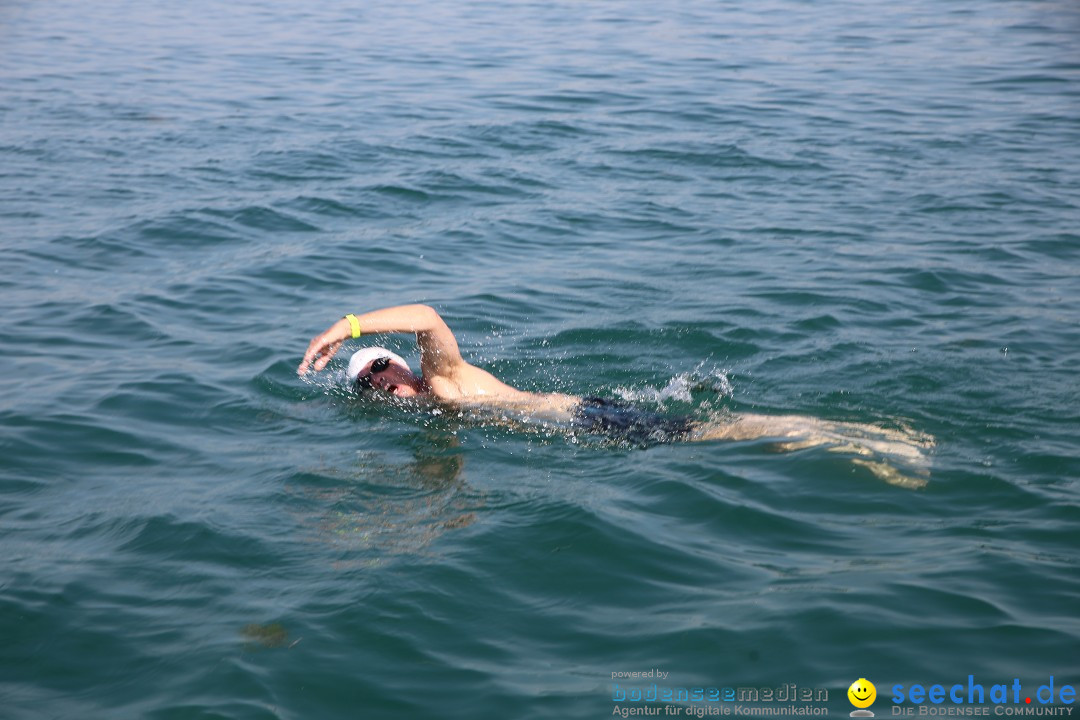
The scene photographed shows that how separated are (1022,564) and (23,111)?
1635 cm

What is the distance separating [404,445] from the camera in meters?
7.52

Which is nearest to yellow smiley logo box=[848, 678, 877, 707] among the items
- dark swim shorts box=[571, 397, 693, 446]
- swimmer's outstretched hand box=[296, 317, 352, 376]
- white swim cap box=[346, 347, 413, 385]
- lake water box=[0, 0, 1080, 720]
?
lake water box=[0, 0, 1080, 720]

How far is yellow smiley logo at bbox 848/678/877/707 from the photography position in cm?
467

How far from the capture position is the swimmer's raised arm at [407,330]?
643cm

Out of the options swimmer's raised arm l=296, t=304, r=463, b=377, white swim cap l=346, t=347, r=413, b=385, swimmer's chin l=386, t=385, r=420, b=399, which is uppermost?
swimmer's raised arm l=296, t=304, r=463, b=377

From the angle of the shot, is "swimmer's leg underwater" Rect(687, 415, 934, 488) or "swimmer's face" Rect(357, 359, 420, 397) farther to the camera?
"swimmer's face" Rect(357, 359, 420, 397)

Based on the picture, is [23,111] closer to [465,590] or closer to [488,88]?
[488,88]

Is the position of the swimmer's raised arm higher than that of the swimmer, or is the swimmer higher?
the swimmer's raised arm

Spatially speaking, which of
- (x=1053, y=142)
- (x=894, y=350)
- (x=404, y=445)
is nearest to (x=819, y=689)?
(x=404, y=445)

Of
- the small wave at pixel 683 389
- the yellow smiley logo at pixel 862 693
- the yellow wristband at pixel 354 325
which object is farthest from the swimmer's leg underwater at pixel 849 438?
the yellow wristband at pixel 354 325

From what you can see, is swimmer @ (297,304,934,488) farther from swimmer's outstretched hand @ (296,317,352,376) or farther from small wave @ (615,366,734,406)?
small wave @ (615,366,734,406)

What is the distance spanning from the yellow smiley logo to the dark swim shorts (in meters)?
2.83

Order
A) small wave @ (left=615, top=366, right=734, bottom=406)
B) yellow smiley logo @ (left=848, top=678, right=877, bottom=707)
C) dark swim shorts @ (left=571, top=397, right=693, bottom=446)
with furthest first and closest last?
small wave @ (left=615, top=366, right=734, bottom=406)
dark swim shorts @ (left=571, top=397, right=693, bottom=446)
yellow smiley logo @ (left=848, top=678, right=877, bottom=707)

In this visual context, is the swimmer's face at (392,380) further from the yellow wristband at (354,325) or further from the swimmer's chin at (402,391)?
the yellow wristband at (354,325)
